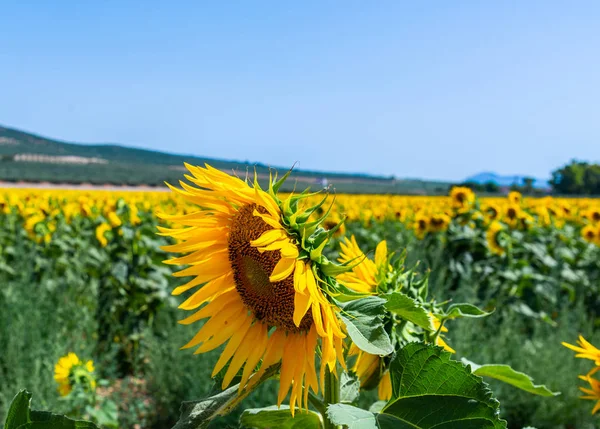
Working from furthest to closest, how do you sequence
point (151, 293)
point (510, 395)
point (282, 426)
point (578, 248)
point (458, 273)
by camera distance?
1. point (578, 248)
2. point (458, 273)
3. point (151, 293)
4. point (510, 395)
5. point (282, 426)

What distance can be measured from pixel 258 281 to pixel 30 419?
13.6 inches

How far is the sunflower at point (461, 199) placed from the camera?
21.4 ft

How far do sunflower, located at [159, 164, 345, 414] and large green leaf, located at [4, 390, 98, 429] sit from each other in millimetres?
210

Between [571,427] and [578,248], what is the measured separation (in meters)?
4.03

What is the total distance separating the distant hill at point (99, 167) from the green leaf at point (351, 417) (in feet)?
68.7

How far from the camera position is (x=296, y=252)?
75cm

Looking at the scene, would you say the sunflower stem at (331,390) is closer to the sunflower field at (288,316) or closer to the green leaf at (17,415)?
the sunflower field at (288,316)

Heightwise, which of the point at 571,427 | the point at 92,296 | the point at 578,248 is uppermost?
the point at 578,248

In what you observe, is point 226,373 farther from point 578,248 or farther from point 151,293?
point 578,248

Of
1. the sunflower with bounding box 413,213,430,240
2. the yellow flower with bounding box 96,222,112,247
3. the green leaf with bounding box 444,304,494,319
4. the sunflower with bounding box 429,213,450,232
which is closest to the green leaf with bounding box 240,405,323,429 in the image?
the green leaf with bounding box 444,304,494,319

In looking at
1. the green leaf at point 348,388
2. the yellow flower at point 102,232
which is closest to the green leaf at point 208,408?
the green leaf at point 348,388

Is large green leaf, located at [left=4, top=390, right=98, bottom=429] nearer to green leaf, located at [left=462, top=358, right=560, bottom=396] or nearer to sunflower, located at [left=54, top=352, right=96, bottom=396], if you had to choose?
green leaf, located at [left=462, top=358, right=560, bottom=396]

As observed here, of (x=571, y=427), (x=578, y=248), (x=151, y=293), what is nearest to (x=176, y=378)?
(x=151, y=293)

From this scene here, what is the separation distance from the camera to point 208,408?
0.78 metres
